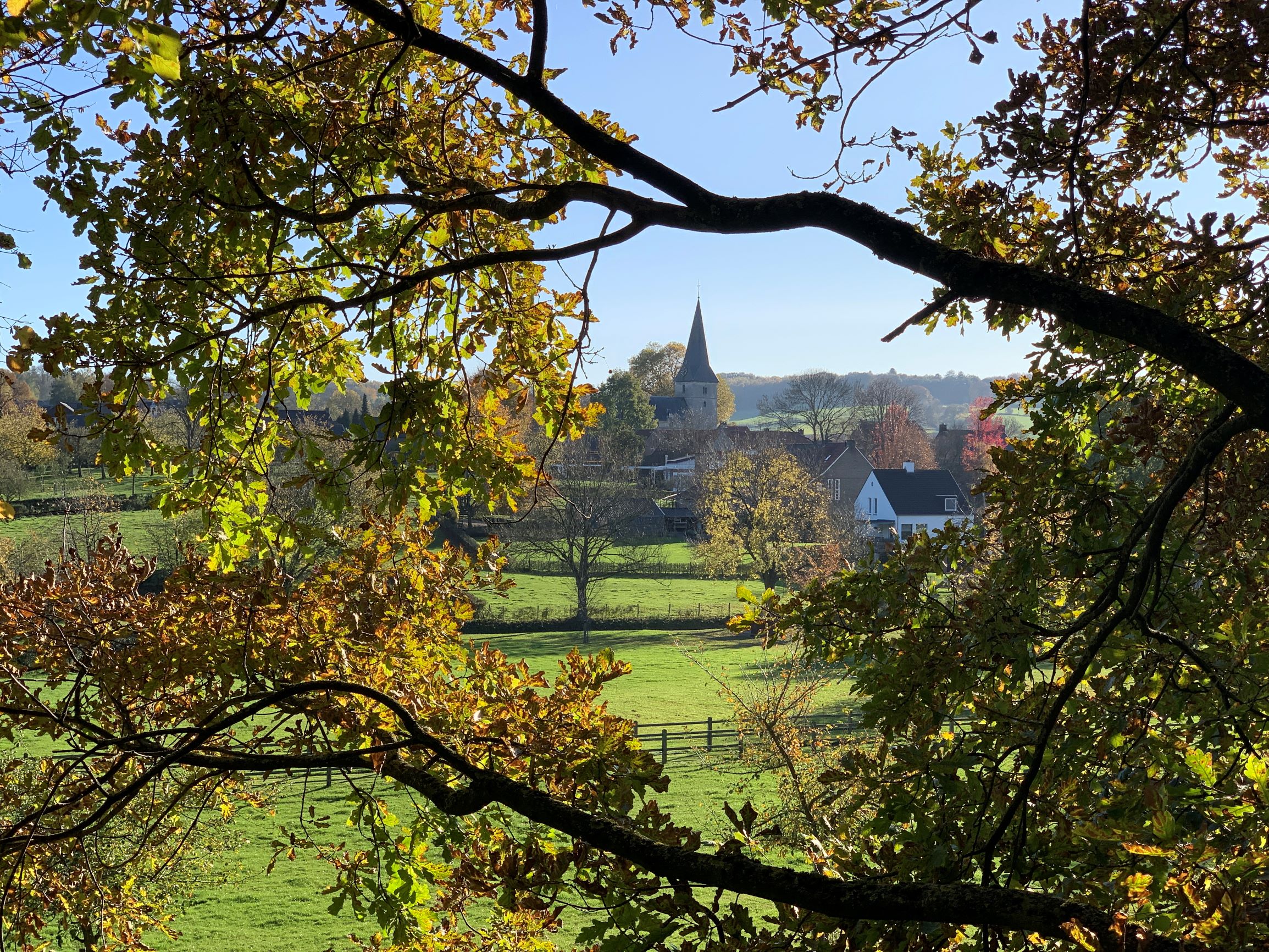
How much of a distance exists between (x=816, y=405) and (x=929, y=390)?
98.0 meters

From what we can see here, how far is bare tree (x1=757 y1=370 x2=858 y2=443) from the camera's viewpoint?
251ft

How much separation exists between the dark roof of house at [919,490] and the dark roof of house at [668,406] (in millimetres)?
37844

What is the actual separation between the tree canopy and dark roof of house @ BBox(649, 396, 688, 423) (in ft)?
291

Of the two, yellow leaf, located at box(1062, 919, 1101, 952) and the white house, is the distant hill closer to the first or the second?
the white house

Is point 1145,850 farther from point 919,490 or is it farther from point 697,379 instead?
point 697,379

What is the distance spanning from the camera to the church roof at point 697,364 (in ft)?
323

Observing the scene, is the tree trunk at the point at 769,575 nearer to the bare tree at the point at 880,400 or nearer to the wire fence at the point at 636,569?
the wire fence at the point at 636,569

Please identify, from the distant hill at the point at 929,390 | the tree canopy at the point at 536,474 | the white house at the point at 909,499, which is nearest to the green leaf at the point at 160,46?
the tree canopy at the point at 536,474

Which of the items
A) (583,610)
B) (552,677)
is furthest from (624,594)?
(552,677)

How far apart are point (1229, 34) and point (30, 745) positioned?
26.1m

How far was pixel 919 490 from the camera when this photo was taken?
56.4 meters

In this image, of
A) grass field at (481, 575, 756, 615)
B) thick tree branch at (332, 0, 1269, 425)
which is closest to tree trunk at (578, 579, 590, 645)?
grass field at (481, 575, 756, 615)

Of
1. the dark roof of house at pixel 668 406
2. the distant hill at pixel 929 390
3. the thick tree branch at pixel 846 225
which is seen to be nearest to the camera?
the thick tree branch at pixel 846 225

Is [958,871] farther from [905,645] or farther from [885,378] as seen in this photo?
[885,378]
